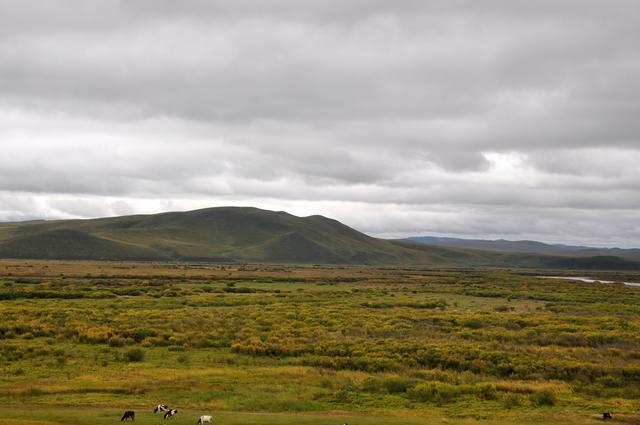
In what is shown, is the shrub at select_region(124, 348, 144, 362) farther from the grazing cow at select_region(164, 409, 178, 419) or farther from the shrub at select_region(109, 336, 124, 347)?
the grazing cow at select_region(164, 409, 178, 419)

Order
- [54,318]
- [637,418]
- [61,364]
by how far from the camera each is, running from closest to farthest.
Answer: [637,418], [61,364], [54,318]

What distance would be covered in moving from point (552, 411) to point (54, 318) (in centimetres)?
4096

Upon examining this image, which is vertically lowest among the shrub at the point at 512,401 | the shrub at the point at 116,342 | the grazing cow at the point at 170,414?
the shrub at the point at 116,342

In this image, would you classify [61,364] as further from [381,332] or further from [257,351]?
[381,332]

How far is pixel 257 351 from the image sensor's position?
117 feet

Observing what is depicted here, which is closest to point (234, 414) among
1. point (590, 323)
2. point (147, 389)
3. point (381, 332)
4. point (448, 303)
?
point (147, 389)

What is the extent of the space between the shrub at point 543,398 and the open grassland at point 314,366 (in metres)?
0.06

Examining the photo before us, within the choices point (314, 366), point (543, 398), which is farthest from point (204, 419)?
point (543, 398)

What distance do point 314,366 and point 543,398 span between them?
12962 mm

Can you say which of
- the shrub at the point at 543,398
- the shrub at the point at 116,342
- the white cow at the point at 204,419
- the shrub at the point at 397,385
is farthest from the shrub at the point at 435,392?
the shrub at the point at 116,342

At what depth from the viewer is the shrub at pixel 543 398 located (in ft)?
79.5

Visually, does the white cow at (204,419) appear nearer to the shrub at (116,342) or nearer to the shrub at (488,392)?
the shrub at (488,392)

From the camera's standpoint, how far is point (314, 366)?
32.1m

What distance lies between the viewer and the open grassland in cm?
2298
